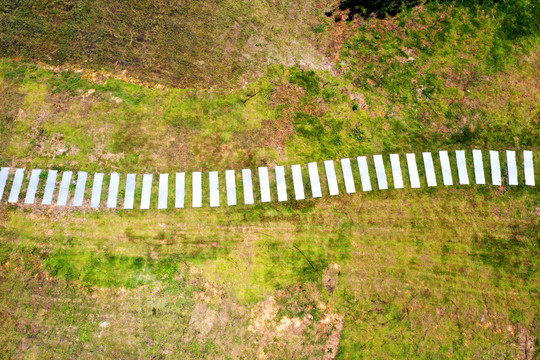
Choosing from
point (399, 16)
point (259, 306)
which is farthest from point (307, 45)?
point (259, 306)

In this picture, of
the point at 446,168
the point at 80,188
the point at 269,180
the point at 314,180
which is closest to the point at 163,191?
the point at 80,188

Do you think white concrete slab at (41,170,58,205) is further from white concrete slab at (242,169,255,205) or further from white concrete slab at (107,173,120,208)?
white concrete slab at (242,169,255,205)

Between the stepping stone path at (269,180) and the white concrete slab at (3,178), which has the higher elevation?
the white concrete slab at (3,178)

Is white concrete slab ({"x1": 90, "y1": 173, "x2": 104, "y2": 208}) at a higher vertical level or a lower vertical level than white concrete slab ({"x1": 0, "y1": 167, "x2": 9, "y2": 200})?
lower

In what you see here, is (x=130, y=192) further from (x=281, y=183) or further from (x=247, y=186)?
(x=281, y=183)

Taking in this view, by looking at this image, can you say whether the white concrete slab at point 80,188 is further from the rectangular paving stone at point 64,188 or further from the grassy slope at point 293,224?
the grassy slope at point 293,224

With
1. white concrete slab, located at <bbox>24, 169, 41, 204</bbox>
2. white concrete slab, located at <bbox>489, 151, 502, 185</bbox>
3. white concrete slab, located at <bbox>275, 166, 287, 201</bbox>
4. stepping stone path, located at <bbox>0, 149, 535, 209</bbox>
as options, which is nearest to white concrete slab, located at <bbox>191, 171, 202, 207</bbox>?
stepping stone path, located at <bbox>0, 149, 535, 209</bbox>

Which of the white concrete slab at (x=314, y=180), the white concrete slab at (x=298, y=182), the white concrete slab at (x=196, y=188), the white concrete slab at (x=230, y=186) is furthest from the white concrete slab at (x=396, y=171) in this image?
the white concrete slab at (x=196, y=188)
